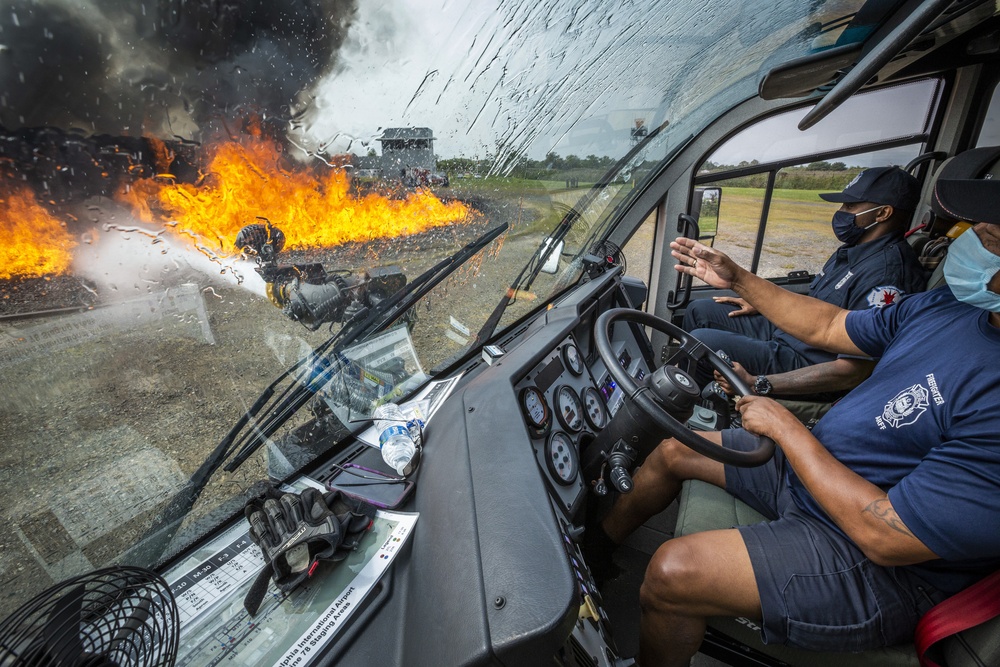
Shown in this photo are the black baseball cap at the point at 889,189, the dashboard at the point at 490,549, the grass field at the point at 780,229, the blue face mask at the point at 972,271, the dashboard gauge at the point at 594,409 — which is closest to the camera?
the dashboard at the point at 490,549

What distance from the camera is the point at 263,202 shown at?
93 centimetres

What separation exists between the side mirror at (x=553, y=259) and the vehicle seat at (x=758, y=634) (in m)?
1.25

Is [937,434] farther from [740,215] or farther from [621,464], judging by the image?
[740,215]

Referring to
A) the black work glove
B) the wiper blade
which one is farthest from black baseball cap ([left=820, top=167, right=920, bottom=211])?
the black work glove

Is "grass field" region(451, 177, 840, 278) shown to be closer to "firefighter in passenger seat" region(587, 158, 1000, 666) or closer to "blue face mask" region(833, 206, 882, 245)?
"blue face mask" region(833, 206, 882, 245)

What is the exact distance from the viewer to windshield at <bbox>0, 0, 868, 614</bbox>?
625mm

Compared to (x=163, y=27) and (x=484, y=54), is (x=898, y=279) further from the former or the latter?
(x=163, y=27)

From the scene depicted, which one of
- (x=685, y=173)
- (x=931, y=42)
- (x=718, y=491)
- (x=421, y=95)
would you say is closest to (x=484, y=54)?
(x=421, y=95)

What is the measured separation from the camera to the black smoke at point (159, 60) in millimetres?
580

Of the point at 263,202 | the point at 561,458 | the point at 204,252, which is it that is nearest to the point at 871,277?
the point at 561,458

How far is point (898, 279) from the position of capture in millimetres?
2568

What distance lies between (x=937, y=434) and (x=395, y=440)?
60.0 inches

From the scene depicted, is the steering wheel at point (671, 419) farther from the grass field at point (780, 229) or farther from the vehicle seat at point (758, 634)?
the grass field at point (780, 229)

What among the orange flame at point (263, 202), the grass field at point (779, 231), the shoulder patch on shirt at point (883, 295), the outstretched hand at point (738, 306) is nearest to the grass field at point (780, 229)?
the grass field at point (779, 231)
